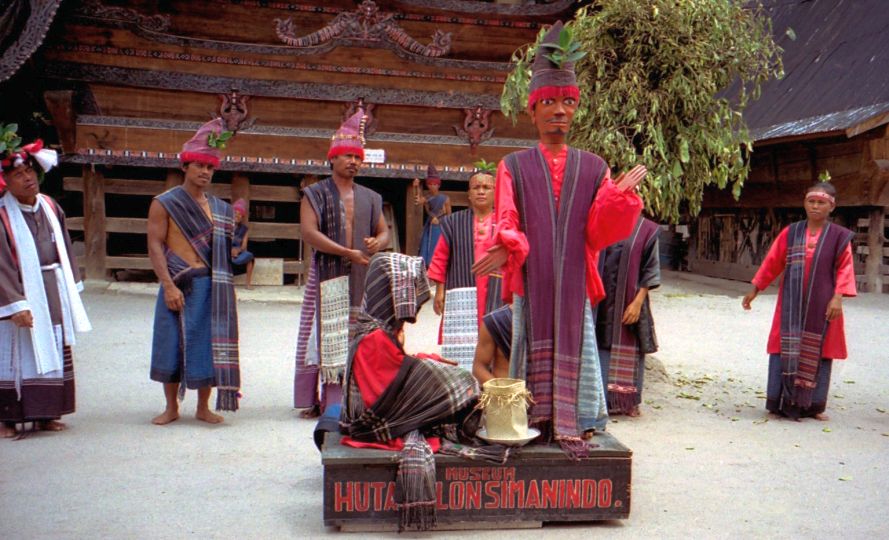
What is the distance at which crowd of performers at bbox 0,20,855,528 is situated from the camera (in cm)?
373

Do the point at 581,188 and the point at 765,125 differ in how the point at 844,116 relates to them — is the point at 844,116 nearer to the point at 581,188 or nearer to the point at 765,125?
the point at 765,125

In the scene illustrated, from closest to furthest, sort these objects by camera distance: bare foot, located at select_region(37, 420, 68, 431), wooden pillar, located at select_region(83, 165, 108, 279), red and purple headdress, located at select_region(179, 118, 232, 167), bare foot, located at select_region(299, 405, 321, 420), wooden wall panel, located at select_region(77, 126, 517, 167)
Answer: bare foot, located at select_region(37, 420, 68, 431) → red and purple headdress, located at select_region(179, 118, 232, 167) → bare foot, located at select_region(299, 405, 321, 420) → wooden wall panel, located at select_region(77, 126, 517, 167) → wooden pillar, located at select_region(83, 165, 108, 279)

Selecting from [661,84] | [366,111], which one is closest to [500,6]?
[366,111]

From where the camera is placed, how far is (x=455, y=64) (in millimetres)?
12828

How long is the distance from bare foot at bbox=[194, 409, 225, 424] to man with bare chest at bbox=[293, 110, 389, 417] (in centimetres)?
52

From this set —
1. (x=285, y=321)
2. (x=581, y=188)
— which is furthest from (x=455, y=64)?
(x=581, y=188)

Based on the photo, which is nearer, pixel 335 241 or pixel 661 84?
pixel 335 241

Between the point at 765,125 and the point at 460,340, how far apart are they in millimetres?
12786

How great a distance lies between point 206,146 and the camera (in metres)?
5.52

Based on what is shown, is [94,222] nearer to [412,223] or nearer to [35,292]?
[412,223]

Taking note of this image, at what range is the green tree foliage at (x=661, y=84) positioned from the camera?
265 inches

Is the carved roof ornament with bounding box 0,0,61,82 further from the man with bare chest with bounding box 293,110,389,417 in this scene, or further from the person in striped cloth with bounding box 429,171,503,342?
the person in striped cloth with bounding box 429,171,503,342

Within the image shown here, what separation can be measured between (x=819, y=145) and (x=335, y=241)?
12.1 m

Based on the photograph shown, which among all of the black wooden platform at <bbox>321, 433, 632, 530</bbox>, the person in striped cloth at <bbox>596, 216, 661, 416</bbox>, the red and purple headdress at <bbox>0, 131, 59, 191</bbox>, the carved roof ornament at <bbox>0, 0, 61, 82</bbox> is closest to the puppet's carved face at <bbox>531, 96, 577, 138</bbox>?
the black wooden platform at <bbox>321, 433, 632, 530</bbox>
